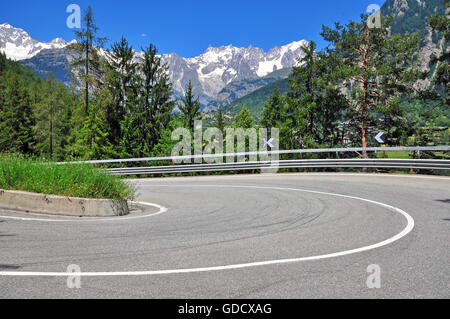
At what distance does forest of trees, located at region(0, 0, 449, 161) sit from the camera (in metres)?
29.1

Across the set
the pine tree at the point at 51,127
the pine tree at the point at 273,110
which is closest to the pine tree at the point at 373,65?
the pine tree at the point at 273,110

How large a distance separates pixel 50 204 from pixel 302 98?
124 ft

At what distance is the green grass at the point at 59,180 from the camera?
7918 millimetres

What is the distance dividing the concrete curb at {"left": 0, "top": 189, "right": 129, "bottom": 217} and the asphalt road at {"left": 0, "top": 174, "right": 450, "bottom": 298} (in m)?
0.37

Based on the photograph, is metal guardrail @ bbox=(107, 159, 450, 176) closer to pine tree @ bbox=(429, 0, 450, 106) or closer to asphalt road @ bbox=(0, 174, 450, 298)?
asphalt road @ bbox=(0, 174, 450, 298)

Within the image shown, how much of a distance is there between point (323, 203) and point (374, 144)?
28.2 metres

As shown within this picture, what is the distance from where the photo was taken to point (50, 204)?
7.57m

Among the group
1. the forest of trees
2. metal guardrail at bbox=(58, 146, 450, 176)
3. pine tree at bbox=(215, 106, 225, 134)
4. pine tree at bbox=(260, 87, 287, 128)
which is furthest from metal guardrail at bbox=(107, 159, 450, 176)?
pine tree at bbox=(215, 106, 225, 134)

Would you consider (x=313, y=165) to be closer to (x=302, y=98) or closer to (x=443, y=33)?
(x=443, y=33)

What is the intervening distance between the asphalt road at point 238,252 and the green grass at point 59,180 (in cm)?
86

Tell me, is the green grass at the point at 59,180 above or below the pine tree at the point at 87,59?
below

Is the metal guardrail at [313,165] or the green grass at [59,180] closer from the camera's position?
the green grass at [59,180]

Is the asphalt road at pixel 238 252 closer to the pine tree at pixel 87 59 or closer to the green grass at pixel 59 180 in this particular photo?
the green grass at pixel 59 180
